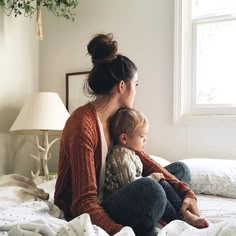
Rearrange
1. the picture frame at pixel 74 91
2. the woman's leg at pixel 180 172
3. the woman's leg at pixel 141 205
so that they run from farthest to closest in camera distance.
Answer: the picture frame at pixel 74 91
the woman's leg at pixel 180 172
the woman's leg at pixel 141 205

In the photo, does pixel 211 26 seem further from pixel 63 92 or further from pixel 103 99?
pixel 103 99

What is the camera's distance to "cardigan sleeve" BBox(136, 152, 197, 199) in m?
1.38

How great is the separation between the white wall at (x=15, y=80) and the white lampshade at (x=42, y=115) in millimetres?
228

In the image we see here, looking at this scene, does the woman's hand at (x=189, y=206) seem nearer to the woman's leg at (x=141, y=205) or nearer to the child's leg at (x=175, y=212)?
the child's leg at (x=175, y=212)

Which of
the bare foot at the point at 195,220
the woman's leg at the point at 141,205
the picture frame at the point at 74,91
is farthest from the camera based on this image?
the picture frame at the point at 74,91

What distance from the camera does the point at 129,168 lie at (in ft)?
4.21

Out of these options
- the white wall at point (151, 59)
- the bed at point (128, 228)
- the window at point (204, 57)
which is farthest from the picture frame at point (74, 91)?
the bed at point (128, 228)

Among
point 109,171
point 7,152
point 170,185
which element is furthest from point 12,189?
point 7,152

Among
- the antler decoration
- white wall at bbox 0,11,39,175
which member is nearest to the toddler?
the antler decoration

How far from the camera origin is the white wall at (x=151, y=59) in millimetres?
2279

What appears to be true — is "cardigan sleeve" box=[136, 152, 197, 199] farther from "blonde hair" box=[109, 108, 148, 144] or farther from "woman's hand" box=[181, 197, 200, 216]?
"blonde hair" box=[109, 108, 148, 144]

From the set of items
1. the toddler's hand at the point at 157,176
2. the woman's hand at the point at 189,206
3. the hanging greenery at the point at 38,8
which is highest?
the hanging greenery at the point at 38,8

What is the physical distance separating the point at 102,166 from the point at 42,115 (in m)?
1.08

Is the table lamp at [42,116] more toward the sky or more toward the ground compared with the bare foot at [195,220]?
more toward the sky
